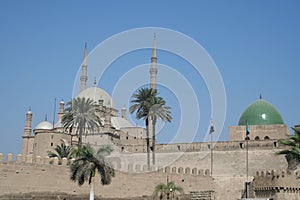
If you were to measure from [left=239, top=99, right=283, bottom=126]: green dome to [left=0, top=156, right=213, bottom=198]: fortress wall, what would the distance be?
456 inches

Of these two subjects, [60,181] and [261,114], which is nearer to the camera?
[60,181]

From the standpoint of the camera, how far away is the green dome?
146 ft

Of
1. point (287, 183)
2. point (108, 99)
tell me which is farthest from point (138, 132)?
point (287, 183)

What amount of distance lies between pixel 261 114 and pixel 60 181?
908 inches

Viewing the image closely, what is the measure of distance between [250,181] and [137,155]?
1110 cm

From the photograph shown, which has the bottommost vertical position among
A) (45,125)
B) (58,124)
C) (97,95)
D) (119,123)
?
(45,125)

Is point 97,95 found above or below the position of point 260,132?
above

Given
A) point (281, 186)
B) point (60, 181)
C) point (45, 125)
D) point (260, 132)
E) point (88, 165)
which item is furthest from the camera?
point (45, 125)

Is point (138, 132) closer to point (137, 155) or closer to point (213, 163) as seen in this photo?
point (137, 155)

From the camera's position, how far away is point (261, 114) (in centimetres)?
4481

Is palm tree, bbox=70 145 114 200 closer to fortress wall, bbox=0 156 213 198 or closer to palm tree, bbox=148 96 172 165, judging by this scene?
fortress wall, bbox=0 156 213 198

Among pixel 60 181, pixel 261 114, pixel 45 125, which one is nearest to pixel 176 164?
pixel 261 114

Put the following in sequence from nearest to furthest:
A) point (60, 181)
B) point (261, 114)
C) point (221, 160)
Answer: point (60, 181)
point (221, 160)
point (261, 114)

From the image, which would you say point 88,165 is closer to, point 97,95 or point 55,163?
point 55,163
